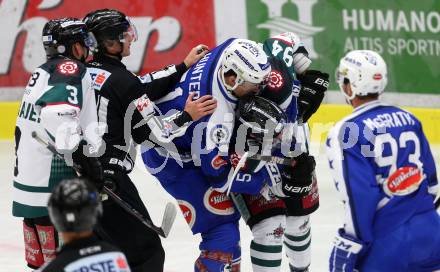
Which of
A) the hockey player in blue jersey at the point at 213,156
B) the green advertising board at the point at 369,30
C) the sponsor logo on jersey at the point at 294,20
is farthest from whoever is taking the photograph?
the sponsor logo on jersey at the point at 294,20

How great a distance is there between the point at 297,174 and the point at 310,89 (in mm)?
538

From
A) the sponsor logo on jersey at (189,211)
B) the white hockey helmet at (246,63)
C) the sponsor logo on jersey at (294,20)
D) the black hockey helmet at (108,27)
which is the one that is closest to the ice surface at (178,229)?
the sponsor logo on jersey at (189,211)

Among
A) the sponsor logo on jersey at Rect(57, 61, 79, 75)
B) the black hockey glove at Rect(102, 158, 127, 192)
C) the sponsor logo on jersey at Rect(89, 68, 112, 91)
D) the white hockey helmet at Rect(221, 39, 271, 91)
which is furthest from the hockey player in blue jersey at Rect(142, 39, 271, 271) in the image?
the sponsor logo on jersey at Rect(57, 61, 79, 75)

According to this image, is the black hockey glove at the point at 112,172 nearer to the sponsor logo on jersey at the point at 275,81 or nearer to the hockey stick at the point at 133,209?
the hockey stick at the point at 133,209

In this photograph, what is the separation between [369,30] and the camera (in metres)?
8.66

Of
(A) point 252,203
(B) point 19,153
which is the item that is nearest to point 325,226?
(A) point 252,203

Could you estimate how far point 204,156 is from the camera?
16.9 ft

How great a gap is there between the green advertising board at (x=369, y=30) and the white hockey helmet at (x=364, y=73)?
14.0 feet

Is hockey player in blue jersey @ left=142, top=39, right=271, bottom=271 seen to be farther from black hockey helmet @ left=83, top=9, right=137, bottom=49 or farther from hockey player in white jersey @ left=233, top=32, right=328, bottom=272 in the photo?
black hockey helmet @ left=83, top=9, right=137, bottom=49

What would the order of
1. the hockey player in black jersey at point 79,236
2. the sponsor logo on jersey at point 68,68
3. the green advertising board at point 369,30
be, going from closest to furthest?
the hockey player in black jersey at point 79,236
the sponsor logo on jersey at point 68,68
the green advertising board at point 369,30

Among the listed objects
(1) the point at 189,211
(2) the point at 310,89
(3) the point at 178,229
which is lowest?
(3) the point at 178,229

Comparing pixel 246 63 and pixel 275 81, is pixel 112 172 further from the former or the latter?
pixel 275 81

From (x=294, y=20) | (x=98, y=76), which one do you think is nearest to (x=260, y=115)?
(x=98, y=76)

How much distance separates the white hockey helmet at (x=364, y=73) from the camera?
4250 mm
